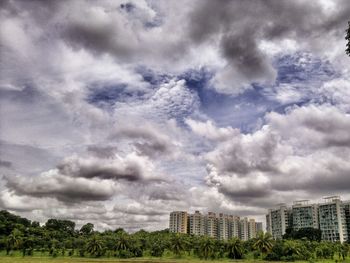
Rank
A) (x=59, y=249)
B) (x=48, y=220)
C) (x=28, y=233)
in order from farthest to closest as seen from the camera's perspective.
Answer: (x=48, y=220), (x=28, y=233), (x=59, y=249)

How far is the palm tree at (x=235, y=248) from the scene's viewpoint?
113625 mm

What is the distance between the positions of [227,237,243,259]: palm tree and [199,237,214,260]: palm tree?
5301 mm

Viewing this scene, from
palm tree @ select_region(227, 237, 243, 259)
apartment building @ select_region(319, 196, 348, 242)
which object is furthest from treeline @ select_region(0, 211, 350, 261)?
apartment building @ select_region(319, 196, 348, 242)

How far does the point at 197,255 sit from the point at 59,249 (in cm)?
4406

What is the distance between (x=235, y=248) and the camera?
114 m

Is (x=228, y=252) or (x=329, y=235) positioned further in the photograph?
(x=329, y=235)

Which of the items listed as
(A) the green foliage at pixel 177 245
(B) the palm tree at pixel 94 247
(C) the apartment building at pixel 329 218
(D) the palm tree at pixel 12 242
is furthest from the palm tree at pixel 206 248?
(C) the apartment building at pixel 329 218

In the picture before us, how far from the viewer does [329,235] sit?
182000 millimetres

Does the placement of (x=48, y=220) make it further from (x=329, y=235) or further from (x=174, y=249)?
(x=329, y=235)

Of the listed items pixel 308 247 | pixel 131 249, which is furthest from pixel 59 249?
pixel 308 247

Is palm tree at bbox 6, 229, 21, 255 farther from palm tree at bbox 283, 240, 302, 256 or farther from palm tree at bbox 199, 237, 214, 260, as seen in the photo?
palm tree at bbox 283, 240, 302, 256

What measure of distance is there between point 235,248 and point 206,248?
8691 millimetres

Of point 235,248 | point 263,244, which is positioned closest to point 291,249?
point 263,244

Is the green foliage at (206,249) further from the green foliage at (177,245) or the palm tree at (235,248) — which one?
the green foliage at (177,245)
